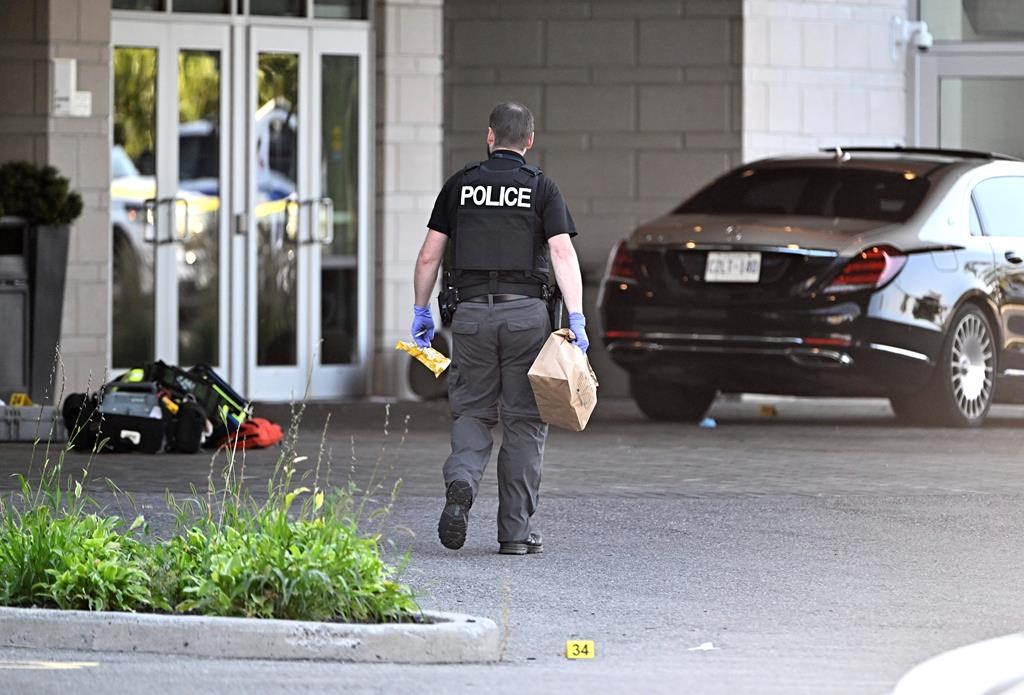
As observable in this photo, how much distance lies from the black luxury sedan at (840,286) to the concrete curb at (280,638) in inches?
276

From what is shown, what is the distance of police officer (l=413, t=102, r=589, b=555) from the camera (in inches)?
327

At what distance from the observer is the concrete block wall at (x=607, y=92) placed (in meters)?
17.6

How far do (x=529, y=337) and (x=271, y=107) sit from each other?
28.3 feet

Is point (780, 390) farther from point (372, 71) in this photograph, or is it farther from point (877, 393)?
point (372, 71)

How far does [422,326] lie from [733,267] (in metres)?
4.92

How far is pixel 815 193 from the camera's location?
13.9 meters

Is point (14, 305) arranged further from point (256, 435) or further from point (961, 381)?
point (961, 381)

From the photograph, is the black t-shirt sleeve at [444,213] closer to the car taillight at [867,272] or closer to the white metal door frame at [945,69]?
the car taillight at [867,272]

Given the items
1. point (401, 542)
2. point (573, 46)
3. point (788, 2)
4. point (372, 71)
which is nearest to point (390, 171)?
point (372, 71)

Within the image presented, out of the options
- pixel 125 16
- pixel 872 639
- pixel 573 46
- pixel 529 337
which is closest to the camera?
pixel 872 639

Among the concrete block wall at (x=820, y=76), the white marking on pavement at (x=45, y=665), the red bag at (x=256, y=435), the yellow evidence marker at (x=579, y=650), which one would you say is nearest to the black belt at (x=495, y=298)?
the yellow evidence marker at (x=579, y=650)

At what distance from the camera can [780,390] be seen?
1352cm

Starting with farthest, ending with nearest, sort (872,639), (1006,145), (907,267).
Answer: (1006,145), (907,267), (872,639)

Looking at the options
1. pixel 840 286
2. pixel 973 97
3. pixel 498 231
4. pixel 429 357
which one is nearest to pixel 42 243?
pixel 840 286
